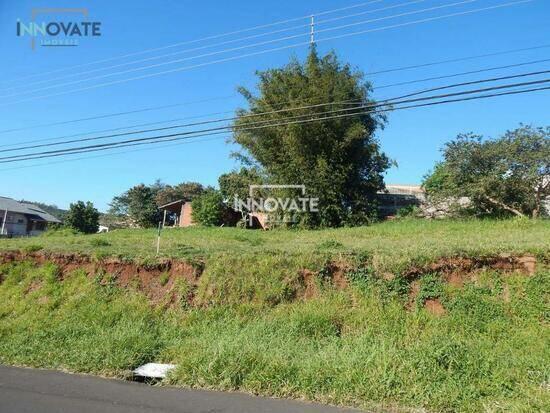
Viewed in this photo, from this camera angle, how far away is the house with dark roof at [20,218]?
46812 mm

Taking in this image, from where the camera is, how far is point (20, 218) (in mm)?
49281

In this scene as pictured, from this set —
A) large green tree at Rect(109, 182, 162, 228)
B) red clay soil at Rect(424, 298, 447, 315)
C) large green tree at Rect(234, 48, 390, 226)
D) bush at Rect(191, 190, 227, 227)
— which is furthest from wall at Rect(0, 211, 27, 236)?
red clay soil at Rect(424, 298, 447, 315)

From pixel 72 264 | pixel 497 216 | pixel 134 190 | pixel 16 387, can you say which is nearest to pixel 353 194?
pixel 497 216

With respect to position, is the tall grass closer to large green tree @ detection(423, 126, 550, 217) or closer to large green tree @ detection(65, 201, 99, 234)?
large green tree @ detection(423, 126, 550, 217)

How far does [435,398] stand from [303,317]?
3.23 m

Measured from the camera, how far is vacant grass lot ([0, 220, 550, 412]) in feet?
17.0

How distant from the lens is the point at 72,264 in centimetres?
1094

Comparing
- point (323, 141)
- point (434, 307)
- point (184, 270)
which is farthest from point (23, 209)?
point (434, 307)

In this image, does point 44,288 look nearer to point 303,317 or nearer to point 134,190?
point 303,317

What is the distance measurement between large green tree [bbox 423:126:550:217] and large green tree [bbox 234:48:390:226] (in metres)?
4.47

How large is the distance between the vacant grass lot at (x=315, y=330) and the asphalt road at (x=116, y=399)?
283 mm

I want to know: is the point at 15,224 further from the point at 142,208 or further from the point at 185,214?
the point at 185,214

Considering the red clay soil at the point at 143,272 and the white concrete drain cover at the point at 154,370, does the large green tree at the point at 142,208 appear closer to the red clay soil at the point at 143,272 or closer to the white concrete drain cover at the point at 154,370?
the red clay soil at the point at 143,272

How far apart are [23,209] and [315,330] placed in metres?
52.8
